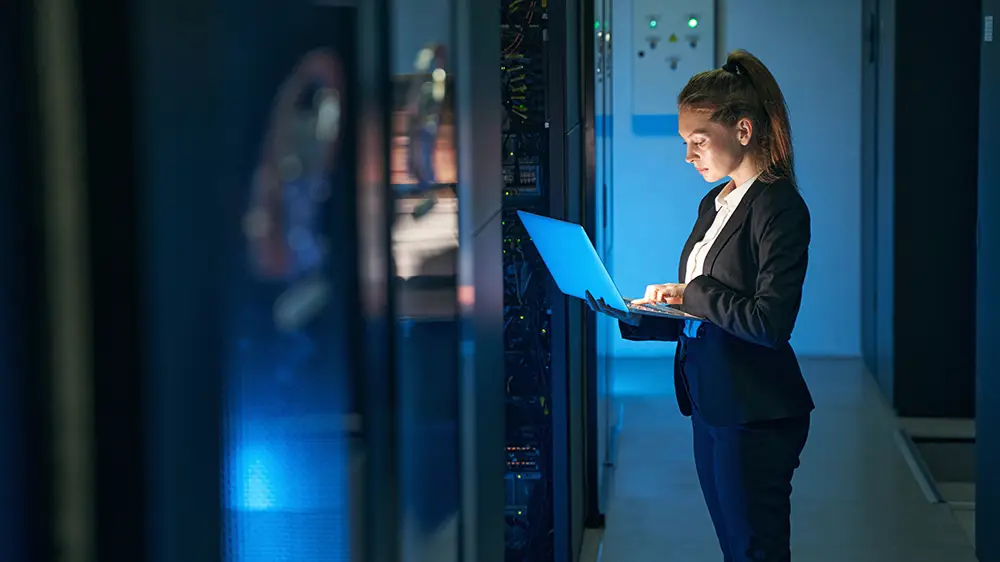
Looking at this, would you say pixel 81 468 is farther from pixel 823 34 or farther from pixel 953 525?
pixel 823 34

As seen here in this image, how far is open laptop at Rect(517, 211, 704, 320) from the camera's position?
7.37 ft

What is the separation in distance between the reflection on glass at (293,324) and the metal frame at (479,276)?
2.06ft

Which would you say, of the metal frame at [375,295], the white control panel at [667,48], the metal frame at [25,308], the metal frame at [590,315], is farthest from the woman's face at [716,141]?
the white control panel at [667,48]

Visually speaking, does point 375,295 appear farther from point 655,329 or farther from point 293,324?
point 655,329

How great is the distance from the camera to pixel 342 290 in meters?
0.94

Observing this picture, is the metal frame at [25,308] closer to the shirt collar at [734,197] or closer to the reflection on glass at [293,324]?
the reflection on glass at [293,324]

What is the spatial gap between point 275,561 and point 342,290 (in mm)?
233

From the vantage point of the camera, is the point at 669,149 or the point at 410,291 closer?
the point at 410,291

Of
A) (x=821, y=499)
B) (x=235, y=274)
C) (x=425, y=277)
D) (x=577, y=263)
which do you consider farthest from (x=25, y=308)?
(x=821, y=499)

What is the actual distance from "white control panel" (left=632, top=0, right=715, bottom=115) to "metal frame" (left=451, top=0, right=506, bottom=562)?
212 inches

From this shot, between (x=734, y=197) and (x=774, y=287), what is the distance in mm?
267

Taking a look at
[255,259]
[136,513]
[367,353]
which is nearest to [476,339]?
[367,353]

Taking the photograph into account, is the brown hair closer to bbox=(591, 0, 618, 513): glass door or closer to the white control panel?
bbox=(591, 0, 618, 513): glass door

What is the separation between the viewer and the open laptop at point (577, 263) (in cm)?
225
